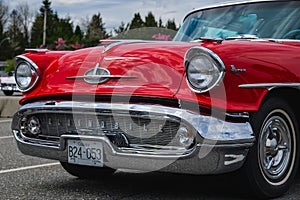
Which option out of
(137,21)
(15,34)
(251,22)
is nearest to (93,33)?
(137,21)

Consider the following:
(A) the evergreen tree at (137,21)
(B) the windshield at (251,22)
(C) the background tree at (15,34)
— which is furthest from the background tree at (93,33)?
(B) the windshield at (251,22)

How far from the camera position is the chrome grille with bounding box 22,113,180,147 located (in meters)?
3.33

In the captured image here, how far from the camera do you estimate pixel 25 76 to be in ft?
13.7

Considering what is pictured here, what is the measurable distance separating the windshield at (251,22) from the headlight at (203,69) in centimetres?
88

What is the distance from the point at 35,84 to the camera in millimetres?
4051

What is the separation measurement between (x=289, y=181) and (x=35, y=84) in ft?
6.57

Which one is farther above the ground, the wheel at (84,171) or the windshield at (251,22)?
the windshield at (251,22)

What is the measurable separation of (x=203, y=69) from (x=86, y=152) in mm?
958

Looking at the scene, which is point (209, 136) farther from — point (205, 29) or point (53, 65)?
point (205, 29)

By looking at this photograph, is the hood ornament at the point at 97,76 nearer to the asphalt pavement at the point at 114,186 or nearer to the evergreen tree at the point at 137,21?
the asphalt pavement at the point at 114,186

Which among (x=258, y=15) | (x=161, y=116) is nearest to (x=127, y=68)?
(x=161, y=116)

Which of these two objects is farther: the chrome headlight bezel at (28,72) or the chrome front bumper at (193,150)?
the chrome headlight bezel at (28,72)

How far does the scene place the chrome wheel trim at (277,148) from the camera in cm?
361

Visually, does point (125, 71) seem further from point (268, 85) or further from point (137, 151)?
point (268, 85)
